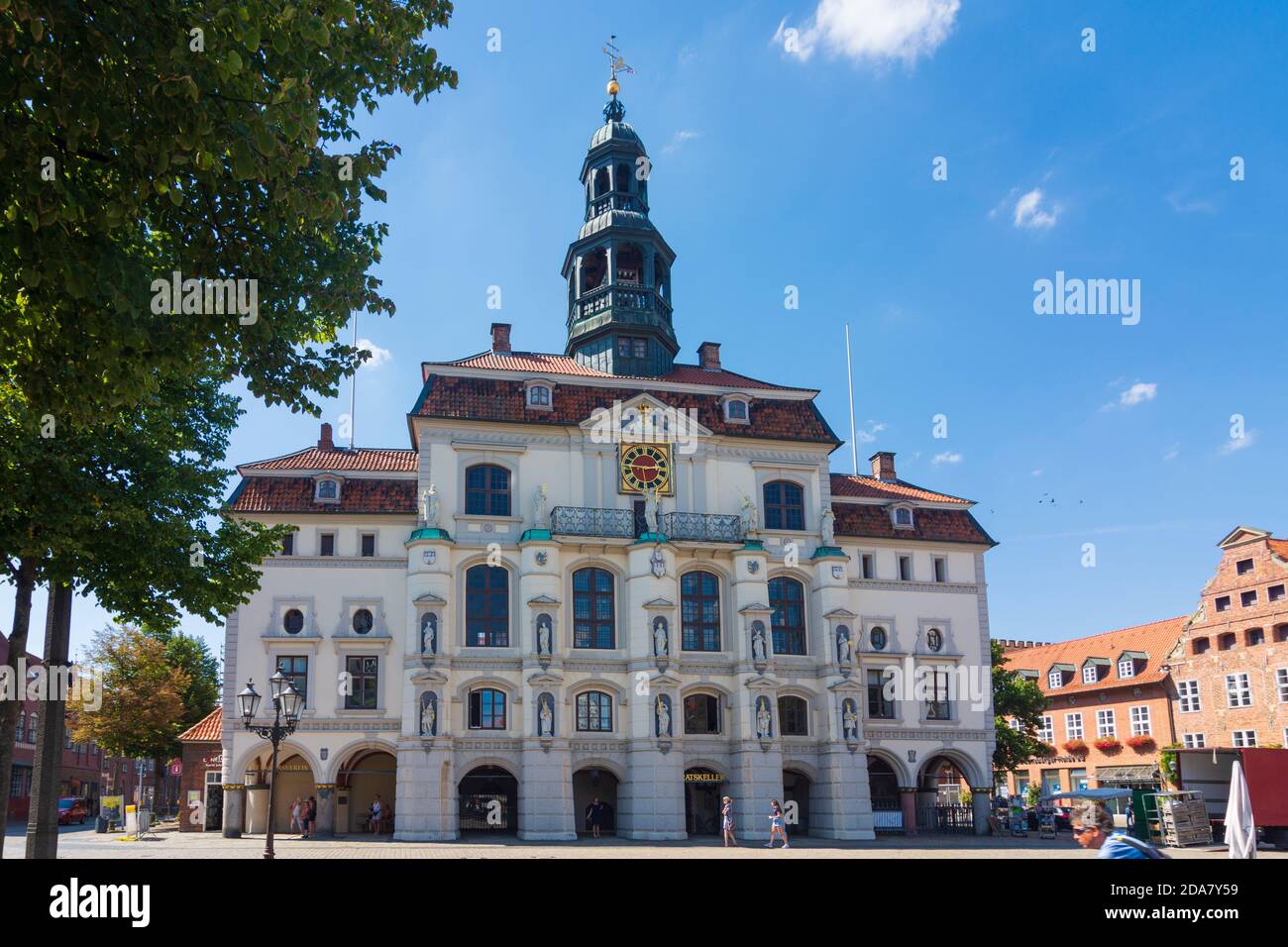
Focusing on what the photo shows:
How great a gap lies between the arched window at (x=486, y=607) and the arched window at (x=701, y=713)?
6979 millimetres

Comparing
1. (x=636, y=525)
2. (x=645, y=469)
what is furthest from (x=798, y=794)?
(x=645, y=469)

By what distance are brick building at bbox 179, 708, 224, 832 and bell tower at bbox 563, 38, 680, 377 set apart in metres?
21.6

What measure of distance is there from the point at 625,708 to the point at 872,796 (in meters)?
11.4

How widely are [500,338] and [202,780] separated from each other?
21.7m

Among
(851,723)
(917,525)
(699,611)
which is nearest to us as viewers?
(851,723)

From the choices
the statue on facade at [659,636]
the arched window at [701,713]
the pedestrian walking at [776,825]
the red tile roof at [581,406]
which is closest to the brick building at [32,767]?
the red tile roof at [581,406]

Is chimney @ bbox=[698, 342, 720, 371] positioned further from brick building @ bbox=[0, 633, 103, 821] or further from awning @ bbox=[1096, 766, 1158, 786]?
brick building @ bbox=[0, 633, 103, 821]

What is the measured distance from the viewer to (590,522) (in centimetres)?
3847

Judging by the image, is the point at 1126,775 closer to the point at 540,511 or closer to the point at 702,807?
the point at 702,807

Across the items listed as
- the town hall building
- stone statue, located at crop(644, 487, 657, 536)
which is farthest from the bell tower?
stone statue, located at crop(644, 487, 657, 536)

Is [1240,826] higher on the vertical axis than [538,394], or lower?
lower

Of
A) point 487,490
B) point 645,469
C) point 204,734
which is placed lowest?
point 204,734

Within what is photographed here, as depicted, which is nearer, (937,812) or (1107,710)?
(937,812)

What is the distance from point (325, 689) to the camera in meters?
36.5
